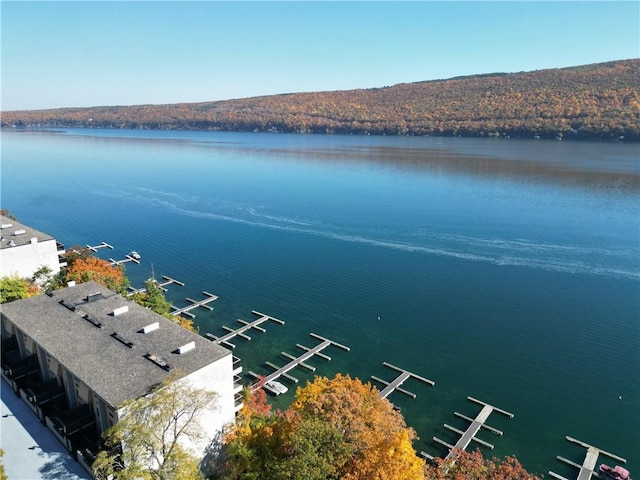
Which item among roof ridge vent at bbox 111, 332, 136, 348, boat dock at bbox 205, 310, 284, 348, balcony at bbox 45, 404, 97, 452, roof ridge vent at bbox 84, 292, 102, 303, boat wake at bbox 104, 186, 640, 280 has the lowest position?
boat dock at bbox 205, 310, 284, 348

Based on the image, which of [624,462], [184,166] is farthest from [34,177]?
[624,462]

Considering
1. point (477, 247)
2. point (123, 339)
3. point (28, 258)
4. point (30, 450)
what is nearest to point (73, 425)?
point (30, 450)

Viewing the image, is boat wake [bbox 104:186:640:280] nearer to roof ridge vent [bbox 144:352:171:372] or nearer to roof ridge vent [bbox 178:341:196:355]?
roof ridge vent [bbox 178:341:196:355]

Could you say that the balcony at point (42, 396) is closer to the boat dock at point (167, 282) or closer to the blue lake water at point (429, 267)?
the blue lake water at point (429, 267)

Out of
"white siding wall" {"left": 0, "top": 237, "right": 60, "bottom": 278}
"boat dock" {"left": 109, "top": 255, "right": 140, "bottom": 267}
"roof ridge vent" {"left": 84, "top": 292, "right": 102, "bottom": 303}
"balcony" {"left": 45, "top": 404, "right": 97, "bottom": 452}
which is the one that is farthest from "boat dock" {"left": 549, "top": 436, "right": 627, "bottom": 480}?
"boat dock" {"left": 109, "top": 255, "right": 140, "bottom": 267}

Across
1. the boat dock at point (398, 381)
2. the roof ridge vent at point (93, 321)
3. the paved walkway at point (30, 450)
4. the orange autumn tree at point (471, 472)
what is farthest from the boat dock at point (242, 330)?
the orange autumn tree at point (471, 472)

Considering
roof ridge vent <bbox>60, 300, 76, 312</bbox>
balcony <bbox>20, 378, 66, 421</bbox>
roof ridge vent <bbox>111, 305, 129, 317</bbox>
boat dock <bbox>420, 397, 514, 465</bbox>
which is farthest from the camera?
boat dock <bbox>420, 397, 514, 465</bbox>

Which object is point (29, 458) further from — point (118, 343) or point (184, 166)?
point (184, 166)
